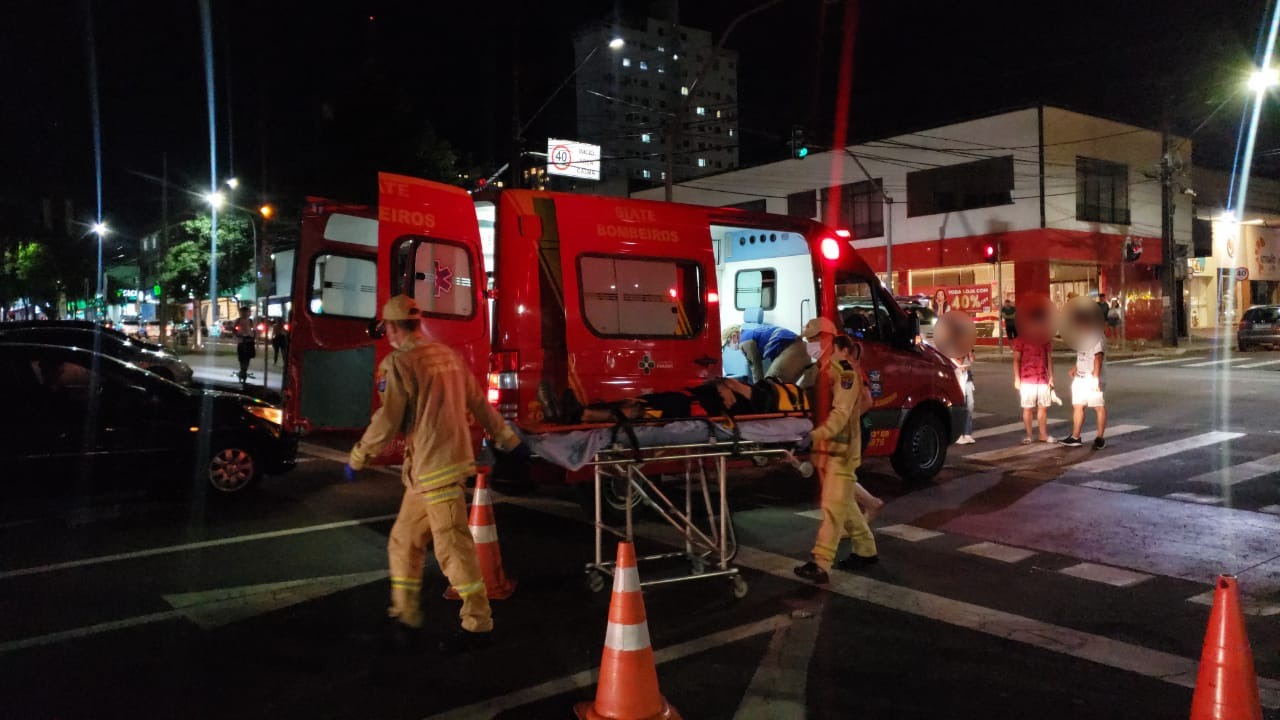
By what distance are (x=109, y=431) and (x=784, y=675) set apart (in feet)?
21.1

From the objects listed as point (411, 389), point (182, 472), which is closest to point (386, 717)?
point (411, 389)

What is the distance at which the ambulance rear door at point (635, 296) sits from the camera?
24.1ft

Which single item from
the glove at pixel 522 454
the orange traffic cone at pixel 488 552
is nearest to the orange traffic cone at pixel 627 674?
the orange traffic cone at pixel 488 552

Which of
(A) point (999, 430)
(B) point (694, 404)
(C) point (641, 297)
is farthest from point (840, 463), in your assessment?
(A) point (999, 430)

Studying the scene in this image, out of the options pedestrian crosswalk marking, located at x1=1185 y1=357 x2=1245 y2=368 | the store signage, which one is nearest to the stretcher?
pedestrian crosswalk marking, located at x1=1185 y1=357 x2=1245 y2=368

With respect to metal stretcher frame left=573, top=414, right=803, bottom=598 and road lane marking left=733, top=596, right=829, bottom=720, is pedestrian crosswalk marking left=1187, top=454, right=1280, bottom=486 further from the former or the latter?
road lane marking left=733, top=596, right=829, bottom=720

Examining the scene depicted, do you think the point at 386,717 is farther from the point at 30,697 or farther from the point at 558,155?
the point at 558,155

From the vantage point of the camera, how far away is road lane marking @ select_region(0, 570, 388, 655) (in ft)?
16.4

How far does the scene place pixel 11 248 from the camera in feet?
158

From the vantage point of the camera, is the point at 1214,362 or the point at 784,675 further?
the point at 1214,362

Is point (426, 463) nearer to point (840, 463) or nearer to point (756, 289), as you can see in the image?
point (840, 463)

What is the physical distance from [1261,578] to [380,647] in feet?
18.4

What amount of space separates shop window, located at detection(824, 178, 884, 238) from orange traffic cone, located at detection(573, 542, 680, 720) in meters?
34.4

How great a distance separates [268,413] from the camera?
30.2ft
